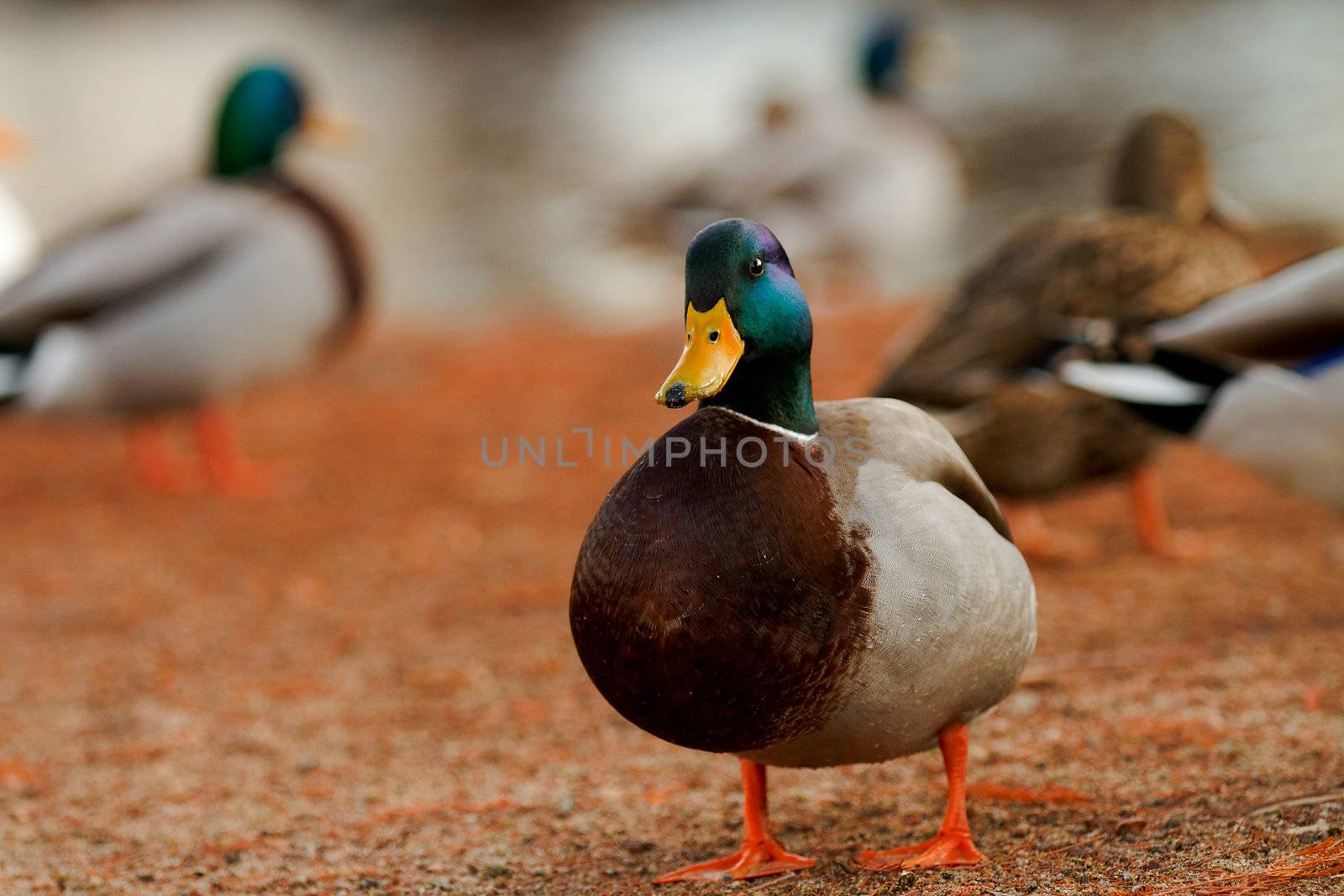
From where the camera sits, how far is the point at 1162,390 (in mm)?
3977

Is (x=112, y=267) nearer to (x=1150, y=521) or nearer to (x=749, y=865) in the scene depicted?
(x=1150, y=521)

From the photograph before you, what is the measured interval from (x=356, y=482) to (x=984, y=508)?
4.19 m

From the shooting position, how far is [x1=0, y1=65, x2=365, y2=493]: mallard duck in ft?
20.5

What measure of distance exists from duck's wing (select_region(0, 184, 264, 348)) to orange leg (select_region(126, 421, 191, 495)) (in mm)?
607

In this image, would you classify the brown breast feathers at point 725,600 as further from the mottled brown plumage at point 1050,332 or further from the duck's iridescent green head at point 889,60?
the duck's iridescent green head at point 889,60

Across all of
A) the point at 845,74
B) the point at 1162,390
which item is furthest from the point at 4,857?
the point at 845,74

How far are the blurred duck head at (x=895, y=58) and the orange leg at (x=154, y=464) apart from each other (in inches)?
214

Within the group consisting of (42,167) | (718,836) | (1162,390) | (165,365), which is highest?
(42,167)

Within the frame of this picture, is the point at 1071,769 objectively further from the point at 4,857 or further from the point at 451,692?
the point at 4,857

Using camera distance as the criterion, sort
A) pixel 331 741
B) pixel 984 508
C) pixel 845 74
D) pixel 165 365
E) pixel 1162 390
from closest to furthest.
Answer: pixel 984 508
pixel 331 741
pixel 1162 390
pixel 165 365
pixel 845 74

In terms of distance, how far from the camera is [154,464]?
21.5 ft

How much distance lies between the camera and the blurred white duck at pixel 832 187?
8711mm

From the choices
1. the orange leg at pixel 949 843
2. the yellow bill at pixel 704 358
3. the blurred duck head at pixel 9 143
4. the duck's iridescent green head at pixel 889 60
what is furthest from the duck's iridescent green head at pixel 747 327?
the duck's iridescent green head at pixel 889 60

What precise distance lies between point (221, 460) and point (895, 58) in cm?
557
